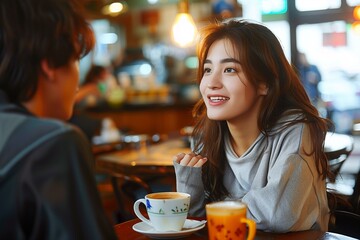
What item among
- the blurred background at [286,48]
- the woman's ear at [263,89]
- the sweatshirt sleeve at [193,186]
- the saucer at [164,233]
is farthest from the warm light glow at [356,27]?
the saucer at [164,233]

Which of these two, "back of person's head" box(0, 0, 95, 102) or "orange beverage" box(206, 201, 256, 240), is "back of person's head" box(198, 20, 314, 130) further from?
"back of person's head" box(0, 0, 95, 102)

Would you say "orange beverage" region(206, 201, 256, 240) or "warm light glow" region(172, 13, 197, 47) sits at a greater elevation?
"warm light glow" region(172, 13, 197, 47)

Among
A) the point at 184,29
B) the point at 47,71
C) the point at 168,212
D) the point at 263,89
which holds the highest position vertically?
the point at 184,29

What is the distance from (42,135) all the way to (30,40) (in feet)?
0.62

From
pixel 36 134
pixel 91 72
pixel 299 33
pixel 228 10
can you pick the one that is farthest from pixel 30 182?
pixel 299 33

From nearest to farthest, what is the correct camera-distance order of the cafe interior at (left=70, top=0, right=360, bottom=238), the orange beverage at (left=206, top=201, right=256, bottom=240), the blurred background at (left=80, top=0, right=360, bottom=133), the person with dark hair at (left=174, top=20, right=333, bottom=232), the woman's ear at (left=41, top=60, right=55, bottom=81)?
the woman's ear at (left=41, top=60, right=55, bottom=81)
the orange beverage at (left=206, top=201, right=256, bottom=240)
the person with dark hair at (left=174, top=20, right=333, bottom=232)
the cafe interior at (left=70, top=0, right=360, bottom=238)
the blurred background at (left=80, top=0, right=360, bottom=133)

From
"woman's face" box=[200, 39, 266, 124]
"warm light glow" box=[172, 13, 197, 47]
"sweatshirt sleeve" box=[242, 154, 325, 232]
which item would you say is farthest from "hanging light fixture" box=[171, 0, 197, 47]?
"sweatshirt sleeve" box=[242, 154, 325, 232]

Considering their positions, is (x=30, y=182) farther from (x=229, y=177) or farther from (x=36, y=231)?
(x=229, y=177)

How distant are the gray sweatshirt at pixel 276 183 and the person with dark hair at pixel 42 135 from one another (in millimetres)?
695

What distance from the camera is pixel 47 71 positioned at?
1.07 metres

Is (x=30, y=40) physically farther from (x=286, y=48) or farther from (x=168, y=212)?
(x=286, y=48)

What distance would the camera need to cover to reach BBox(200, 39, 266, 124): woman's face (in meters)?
1.87

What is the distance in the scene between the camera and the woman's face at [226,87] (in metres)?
1.87

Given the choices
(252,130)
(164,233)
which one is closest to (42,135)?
(164,233)
